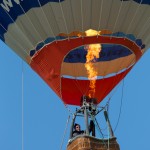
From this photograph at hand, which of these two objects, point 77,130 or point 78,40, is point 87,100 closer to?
point 77,130

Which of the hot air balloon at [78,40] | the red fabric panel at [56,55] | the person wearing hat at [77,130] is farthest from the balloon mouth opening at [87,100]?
the person wearing hat at [77,130]

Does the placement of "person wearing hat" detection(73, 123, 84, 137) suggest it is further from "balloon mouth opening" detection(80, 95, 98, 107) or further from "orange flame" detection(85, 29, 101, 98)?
"orange flame" detection(85, 29, 101, 98)

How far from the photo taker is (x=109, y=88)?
38.2ft

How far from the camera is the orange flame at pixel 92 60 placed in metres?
11.0

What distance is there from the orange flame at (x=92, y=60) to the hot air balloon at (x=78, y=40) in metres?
0.02

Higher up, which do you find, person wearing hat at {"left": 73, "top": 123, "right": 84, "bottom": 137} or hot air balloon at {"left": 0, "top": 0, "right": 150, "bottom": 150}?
hot air balloon at {"left": 0, "top": 0, "right": 150, "bottom": 150}

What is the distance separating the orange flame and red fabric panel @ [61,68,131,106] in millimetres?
74

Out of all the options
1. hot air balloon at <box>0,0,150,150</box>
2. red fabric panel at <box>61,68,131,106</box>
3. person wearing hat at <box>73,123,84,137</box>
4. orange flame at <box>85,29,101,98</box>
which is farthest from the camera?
red fabric panel at <box>61,68,131,106</box>

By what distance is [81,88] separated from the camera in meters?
11.7

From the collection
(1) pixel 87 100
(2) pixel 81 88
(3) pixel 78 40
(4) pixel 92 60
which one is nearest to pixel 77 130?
(1) pixel 87 100

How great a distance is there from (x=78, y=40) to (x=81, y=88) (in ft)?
3.30

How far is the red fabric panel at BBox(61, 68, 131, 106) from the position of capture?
11547mm

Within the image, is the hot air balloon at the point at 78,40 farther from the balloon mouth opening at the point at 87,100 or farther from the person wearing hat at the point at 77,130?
the person wearing hat at the point at 77,130

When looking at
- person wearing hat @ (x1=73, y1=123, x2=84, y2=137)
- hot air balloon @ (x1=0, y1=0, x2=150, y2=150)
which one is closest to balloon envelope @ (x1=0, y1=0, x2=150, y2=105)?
hot air balloon @ (x1=0, y1=0, x2=150, y2=150)
